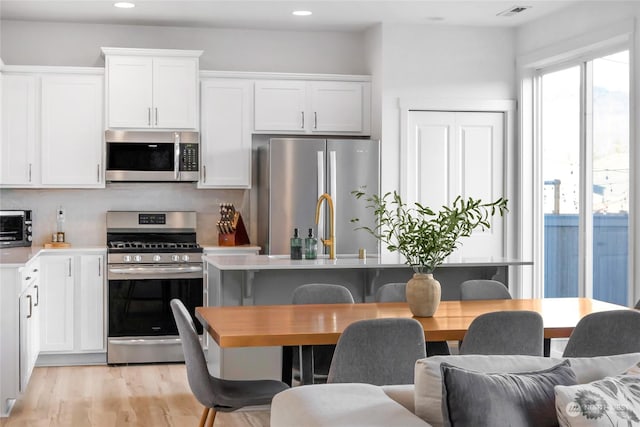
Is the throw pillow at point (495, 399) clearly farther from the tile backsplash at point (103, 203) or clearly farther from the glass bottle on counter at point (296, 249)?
the tile backsplash at point (103, 203)

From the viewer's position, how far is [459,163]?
675cm

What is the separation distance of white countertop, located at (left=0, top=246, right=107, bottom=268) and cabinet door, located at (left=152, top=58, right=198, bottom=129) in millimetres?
1051

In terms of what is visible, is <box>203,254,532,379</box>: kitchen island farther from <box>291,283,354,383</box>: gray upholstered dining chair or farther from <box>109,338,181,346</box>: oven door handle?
<box>109,338,181,346</box>: oven door handle

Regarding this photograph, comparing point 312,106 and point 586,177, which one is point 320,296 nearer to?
point 586,177

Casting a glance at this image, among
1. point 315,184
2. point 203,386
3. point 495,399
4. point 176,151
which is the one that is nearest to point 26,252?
point 176,151

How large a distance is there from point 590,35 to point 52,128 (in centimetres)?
388

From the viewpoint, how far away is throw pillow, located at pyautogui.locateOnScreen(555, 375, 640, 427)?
2.02m

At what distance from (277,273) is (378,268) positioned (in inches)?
23.6

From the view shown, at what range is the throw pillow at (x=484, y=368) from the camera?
212cm

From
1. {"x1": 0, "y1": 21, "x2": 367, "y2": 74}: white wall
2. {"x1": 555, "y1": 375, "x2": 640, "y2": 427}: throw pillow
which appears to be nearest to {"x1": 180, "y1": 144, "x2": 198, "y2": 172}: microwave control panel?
{"x1": 0, "y1": 21, "x2": 367, "y2": 74}: white wall

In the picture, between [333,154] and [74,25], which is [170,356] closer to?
[333,154]

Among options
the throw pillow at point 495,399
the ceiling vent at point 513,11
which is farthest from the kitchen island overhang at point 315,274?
the throw pillow at point 495,399

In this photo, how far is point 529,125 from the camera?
6730 millimetres

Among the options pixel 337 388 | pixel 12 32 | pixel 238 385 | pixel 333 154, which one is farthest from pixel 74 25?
pixel 337 388
